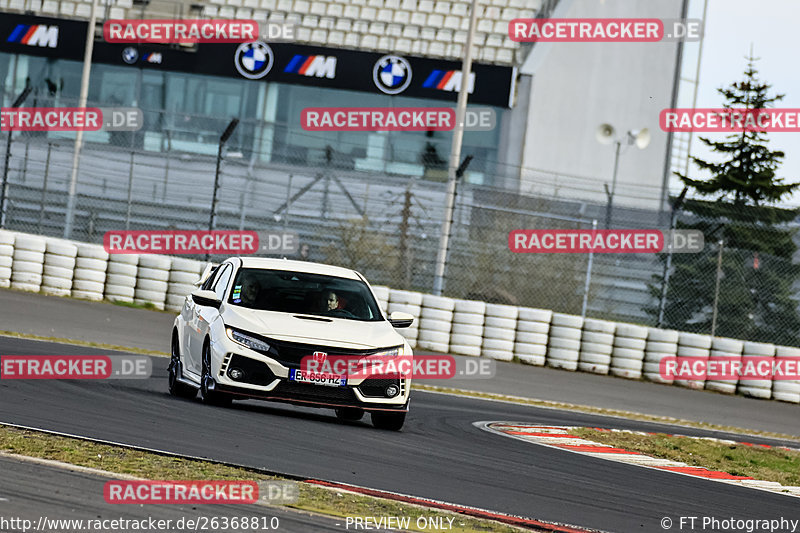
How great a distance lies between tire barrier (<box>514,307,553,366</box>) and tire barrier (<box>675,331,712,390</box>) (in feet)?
6.65

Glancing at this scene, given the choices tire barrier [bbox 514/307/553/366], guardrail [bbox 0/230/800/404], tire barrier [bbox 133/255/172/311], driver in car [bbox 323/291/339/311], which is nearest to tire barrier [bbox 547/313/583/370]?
guardrail [bbox 0/230/800/404]

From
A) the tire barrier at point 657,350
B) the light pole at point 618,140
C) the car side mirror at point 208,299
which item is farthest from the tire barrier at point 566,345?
the light pole at point 618,140

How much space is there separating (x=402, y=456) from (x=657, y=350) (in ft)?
37.9

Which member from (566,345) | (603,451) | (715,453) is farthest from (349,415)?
(566,345)

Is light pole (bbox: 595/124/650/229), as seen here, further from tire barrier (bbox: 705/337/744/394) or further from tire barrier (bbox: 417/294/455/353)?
tire barrier (bbox: 417/294/455/353)

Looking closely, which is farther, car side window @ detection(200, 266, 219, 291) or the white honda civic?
car side window @ detection(200, 266, 219, 291)

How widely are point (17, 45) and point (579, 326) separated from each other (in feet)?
68.5

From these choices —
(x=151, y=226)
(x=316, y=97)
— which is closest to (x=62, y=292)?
(x=151, y=226)

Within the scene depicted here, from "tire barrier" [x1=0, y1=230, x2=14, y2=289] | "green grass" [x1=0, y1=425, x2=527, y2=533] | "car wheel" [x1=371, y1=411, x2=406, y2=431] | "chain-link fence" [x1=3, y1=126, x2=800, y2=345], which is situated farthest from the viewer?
"chain-link fence" [x1=3, y1=126, x2=800, y2=345]

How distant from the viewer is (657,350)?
1983 cm

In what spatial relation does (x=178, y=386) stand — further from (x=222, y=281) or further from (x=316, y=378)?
(x=316, y=378)

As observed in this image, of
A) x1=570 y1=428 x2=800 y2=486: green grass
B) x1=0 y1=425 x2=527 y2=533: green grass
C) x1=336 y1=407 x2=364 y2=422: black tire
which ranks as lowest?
x1=570 y1=428 x2=800 y2=486: green grass

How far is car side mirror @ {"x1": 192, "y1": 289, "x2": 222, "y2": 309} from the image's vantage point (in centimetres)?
1065

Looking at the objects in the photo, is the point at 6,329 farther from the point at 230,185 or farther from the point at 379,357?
the point at 230,185
